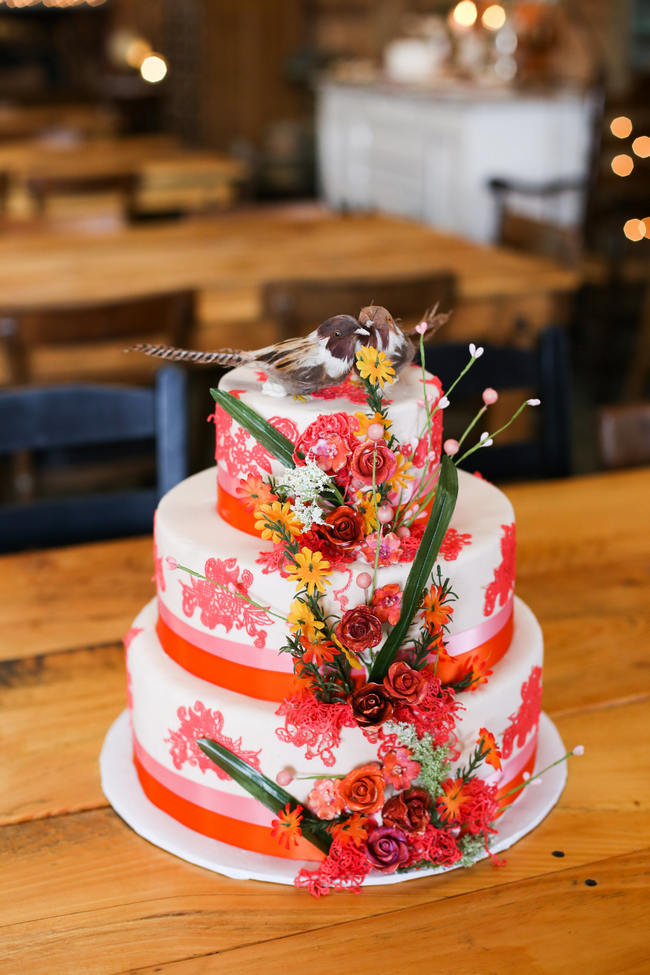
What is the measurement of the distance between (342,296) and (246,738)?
5.18 ft

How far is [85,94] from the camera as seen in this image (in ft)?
26.1

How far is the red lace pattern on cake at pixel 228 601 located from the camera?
816 millimetres

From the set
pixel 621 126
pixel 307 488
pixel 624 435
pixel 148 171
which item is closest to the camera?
pixel 307 488

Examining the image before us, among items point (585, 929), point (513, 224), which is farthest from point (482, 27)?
point (585, 929)

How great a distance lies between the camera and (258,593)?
812mm

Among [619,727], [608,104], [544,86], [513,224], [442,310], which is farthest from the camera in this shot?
[544,86]

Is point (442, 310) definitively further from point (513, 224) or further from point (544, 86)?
point (544, 86)

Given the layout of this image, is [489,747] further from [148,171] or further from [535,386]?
[148,171]

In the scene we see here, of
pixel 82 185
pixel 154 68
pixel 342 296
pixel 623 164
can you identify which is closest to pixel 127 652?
pixel 342 296

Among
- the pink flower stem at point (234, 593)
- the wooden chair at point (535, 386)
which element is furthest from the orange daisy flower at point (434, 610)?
the wooden chair at point (535, 386)

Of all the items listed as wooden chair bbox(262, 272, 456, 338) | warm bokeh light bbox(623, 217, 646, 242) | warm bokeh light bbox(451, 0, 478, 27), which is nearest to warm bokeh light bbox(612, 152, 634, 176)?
warm bokeh light bbox(623, 217, 646, 242)

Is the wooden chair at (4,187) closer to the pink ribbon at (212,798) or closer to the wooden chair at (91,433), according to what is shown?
the wooden chair at (91,433)

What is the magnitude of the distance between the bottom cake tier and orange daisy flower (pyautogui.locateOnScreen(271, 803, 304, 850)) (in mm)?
16

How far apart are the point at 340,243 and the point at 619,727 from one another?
2.23 metres
